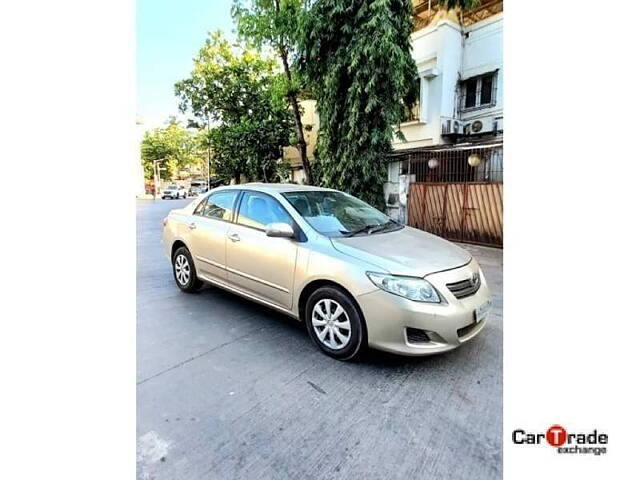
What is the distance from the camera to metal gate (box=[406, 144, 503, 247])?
23.8ft

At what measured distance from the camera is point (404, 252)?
260 cm

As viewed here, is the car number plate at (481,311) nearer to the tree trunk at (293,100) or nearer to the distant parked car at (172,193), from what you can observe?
the tree trunk at (293,100)

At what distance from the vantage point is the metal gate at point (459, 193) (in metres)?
7.25

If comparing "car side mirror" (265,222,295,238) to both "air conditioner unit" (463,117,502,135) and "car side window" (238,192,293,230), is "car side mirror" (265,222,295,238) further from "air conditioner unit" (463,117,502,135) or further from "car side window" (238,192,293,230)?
"air conditioner unit" (463,117,502,135)

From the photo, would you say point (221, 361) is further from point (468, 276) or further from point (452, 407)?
point (468, 276)

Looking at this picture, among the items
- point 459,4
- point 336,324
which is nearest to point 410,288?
point 336,324

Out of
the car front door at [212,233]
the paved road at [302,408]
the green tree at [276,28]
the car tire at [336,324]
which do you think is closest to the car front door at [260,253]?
the car front door at [212,233]

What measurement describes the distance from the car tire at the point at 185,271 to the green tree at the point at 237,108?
10041 millimetres

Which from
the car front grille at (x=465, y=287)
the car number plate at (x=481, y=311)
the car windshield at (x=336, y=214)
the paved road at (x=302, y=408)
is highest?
the car windshield at (x=336, y=214)

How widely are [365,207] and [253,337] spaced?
1.74 m

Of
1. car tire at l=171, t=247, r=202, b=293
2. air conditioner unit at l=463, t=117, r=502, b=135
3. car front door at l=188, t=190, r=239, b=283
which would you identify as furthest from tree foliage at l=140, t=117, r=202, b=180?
car front door at l=188, t=190, r=239, b=283

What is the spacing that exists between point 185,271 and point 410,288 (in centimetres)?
283

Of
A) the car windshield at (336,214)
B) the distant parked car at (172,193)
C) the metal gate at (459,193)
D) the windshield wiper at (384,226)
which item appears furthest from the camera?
the distant parked car at (172,193)

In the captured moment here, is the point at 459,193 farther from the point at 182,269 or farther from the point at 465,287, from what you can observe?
the point at 182,269
